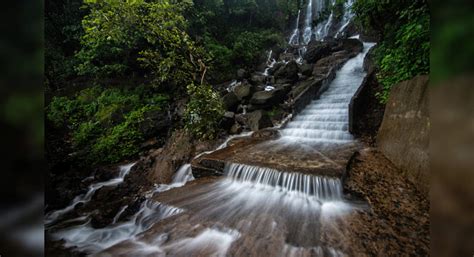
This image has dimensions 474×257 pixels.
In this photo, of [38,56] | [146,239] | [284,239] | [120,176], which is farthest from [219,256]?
[120,176]

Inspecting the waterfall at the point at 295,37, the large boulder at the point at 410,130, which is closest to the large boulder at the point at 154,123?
the large boulder at the point at 410,130

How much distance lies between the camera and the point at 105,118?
30.5 feet

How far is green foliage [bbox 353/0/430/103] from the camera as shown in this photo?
3.43m

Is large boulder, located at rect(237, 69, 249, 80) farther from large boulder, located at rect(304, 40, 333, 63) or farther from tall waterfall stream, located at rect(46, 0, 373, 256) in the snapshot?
tall waterfall stream, located at rect(46, 0, 373, 256)

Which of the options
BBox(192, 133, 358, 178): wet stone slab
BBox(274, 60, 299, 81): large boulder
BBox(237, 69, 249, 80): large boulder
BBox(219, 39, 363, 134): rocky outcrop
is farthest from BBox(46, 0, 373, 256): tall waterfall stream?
BBox(237, 69, 249, 80): large boulder

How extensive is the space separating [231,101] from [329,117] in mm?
4115

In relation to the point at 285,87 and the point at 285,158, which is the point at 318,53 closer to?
the point at 285,87

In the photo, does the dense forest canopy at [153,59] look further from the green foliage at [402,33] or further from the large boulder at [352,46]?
the large boulder at [352,46]

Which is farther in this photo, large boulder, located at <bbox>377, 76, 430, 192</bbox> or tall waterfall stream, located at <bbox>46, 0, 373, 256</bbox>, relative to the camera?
large boulder, located at <bbox>377, 76, 430, 192</bbox>

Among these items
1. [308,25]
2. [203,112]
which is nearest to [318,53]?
[308,25]

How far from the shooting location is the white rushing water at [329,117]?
21.9ft

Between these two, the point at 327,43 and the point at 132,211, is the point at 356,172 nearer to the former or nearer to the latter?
the point at 132,211

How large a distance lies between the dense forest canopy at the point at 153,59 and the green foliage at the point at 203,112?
35 mm

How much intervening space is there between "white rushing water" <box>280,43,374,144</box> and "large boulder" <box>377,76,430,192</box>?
70.1 inches
